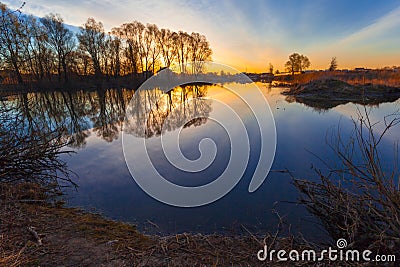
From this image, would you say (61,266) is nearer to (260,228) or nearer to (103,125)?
(260,228)

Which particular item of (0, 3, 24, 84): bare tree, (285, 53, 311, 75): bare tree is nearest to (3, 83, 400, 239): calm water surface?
(0, 3, 24, 84): bare tree

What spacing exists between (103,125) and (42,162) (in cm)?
625

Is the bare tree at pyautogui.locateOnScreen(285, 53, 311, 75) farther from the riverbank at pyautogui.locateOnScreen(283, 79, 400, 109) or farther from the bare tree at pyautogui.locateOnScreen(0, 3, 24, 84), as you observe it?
the bare tree at pyautogui.locateOnScreen(0, 3, 24, 84)

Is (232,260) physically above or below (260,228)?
above

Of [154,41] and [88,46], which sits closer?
[88,46]

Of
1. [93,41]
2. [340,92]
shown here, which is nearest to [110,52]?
[93,41]

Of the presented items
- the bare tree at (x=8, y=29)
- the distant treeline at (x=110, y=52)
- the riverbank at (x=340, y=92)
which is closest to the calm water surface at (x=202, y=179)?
the bare tree at (x=8, y=29)

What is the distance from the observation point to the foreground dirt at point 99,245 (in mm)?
2521

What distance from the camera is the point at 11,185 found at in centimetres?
447

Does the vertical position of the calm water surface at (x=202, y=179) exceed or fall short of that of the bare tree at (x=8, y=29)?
it falls short

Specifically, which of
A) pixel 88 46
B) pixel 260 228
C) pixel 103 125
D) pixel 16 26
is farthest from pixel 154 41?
pixel 260 228

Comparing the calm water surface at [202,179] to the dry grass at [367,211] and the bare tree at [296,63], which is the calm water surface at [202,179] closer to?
the dry grass at [367,211]

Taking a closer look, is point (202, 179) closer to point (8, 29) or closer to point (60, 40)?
point (8, 29)

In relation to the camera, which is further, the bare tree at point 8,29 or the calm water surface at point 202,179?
the bare tree at point 8,29
